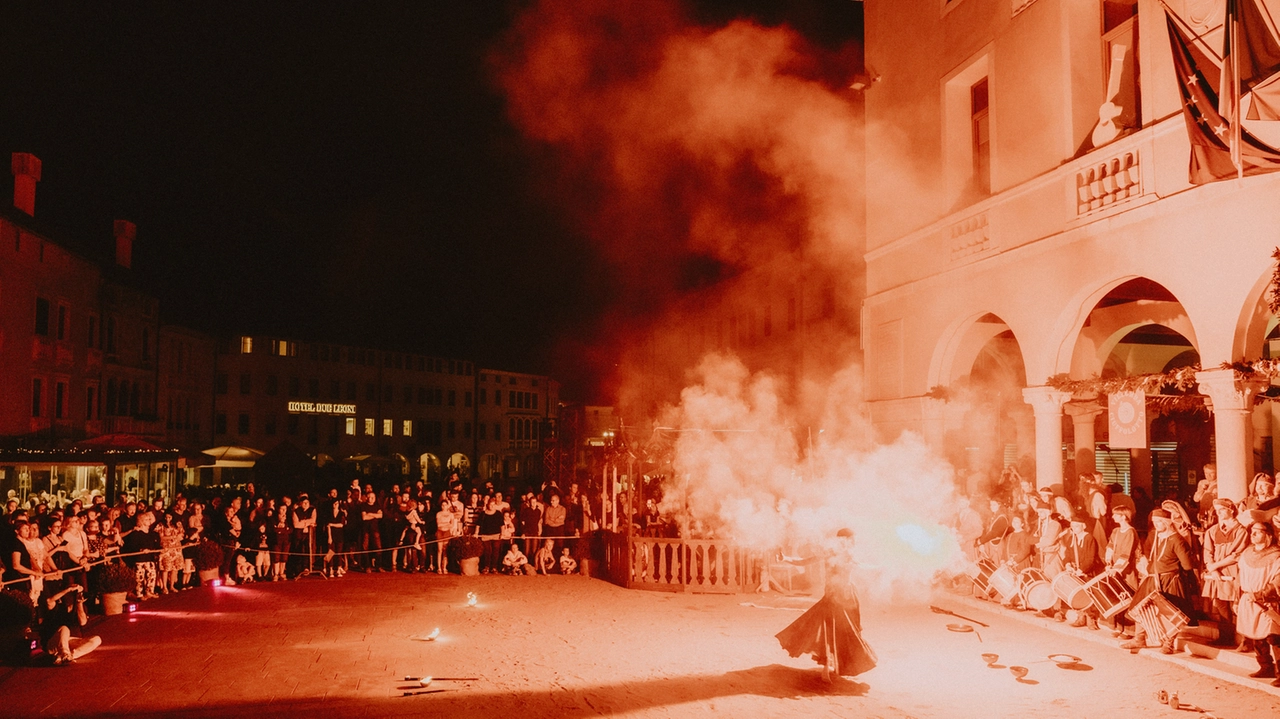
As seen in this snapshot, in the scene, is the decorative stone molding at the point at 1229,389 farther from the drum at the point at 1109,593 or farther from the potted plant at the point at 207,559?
the potted plant at the point at 207,559

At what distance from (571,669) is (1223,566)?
766 cm

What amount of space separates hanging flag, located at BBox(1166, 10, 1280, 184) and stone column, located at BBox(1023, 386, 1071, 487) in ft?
14.4

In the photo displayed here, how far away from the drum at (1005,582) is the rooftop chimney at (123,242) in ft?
134

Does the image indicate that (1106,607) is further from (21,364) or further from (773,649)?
(21,364)

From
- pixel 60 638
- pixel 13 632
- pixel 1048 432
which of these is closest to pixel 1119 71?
pixel 1048 432

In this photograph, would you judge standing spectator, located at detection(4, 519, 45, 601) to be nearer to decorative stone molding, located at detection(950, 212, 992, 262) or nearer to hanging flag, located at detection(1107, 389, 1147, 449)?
hanging flag, located at detection(1107, 389, 1147, 449)

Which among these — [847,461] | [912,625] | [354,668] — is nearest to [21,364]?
[354,668]

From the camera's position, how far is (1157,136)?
1045cm

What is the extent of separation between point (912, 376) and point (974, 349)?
4.14 ft

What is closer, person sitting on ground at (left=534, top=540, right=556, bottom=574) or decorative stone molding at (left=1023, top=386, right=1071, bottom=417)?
decorative stone molding at (left=1023, top=386, right=1071, bottom=417)

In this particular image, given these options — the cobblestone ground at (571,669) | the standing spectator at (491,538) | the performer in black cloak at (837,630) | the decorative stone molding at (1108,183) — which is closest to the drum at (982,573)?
the cobblestone ground at (571,669)

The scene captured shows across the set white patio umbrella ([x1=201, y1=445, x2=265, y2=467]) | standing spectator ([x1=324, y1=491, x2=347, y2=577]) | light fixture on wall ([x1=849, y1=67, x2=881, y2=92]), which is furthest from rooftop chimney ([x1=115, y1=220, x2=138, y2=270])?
light fixture on wall ([x1=849, y1=67, x2=881, y2=92])

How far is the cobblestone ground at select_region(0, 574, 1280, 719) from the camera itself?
8.20 m

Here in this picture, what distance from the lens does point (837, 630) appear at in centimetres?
905
